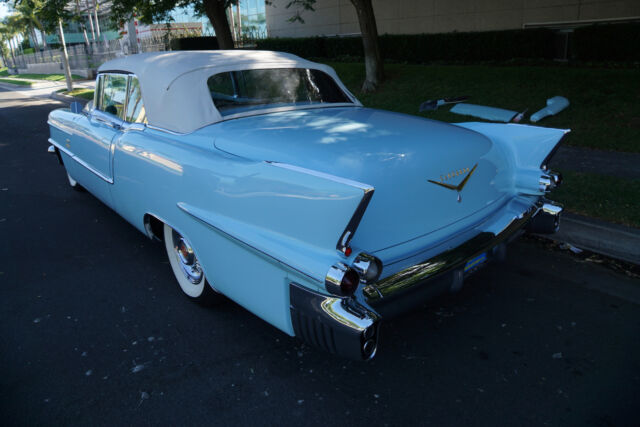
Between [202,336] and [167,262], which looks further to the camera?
[167,262]

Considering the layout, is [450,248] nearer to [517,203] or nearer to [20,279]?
[517,203]

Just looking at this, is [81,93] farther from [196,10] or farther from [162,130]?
[162,130]

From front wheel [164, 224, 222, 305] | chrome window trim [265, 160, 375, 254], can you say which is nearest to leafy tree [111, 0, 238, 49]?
front wheel [164, 224, 222, 305]

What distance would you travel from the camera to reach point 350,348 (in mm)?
1962

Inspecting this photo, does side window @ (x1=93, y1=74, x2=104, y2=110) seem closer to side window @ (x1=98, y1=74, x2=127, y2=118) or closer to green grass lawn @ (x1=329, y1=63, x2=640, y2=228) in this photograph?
side window @ (x1=98, y1=74, x2=127, y2=118)

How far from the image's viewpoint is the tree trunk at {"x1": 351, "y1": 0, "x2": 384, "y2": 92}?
35.1ft

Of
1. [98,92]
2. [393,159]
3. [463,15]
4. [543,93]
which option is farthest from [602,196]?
[463,15]

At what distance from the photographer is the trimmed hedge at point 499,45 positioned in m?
10.8

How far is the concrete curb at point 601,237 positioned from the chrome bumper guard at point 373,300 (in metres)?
1.52

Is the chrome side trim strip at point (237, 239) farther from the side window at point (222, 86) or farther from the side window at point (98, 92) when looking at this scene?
the side window at point (98, 92)

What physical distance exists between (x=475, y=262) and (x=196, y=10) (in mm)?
14524

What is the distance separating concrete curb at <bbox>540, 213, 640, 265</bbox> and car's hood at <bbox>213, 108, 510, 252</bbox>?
1.46 m

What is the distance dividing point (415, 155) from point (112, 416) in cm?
202

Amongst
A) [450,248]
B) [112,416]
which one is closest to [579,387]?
[450,248]
